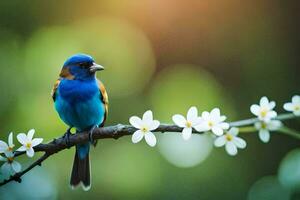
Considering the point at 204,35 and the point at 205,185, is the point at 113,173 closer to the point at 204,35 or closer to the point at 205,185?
the point at 205,185

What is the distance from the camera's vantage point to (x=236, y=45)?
4.30m

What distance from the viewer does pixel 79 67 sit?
253cm

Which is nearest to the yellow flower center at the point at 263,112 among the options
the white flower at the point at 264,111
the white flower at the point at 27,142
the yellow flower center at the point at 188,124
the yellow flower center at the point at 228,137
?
the white flower at the point at 264,111

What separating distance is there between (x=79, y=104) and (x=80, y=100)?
0.02 metres

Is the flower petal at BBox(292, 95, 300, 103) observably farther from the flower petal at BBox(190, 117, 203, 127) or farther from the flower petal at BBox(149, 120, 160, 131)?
the flower petal at BBox(149, 120, 160, 131)

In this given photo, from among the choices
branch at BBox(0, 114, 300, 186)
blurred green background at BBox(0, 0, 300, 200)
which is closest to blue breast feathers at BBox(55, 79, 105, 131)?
blurred green background at BBox(0, 0, 300, 200)

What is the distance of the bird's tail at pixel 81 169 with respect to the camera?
248cm

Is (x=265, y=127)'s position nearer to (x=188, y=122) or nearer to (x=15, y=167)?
(x=188, y=122)

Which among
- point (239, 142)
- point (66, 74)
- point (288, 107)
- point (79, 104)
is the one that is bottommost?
point (239, 142)

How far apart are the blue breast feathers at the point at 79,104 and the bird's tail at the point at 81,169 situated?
6.4 inches

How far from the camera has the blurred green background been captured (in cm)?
289

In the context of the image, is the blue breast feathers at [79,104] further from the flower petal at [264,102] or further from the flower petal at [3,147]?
the flower petal at [264,102]

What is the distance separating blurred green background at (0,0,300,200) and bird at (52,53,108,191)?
31 centimetres

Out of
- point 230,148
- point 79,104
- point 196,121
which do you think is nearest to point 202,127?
point 196,121
